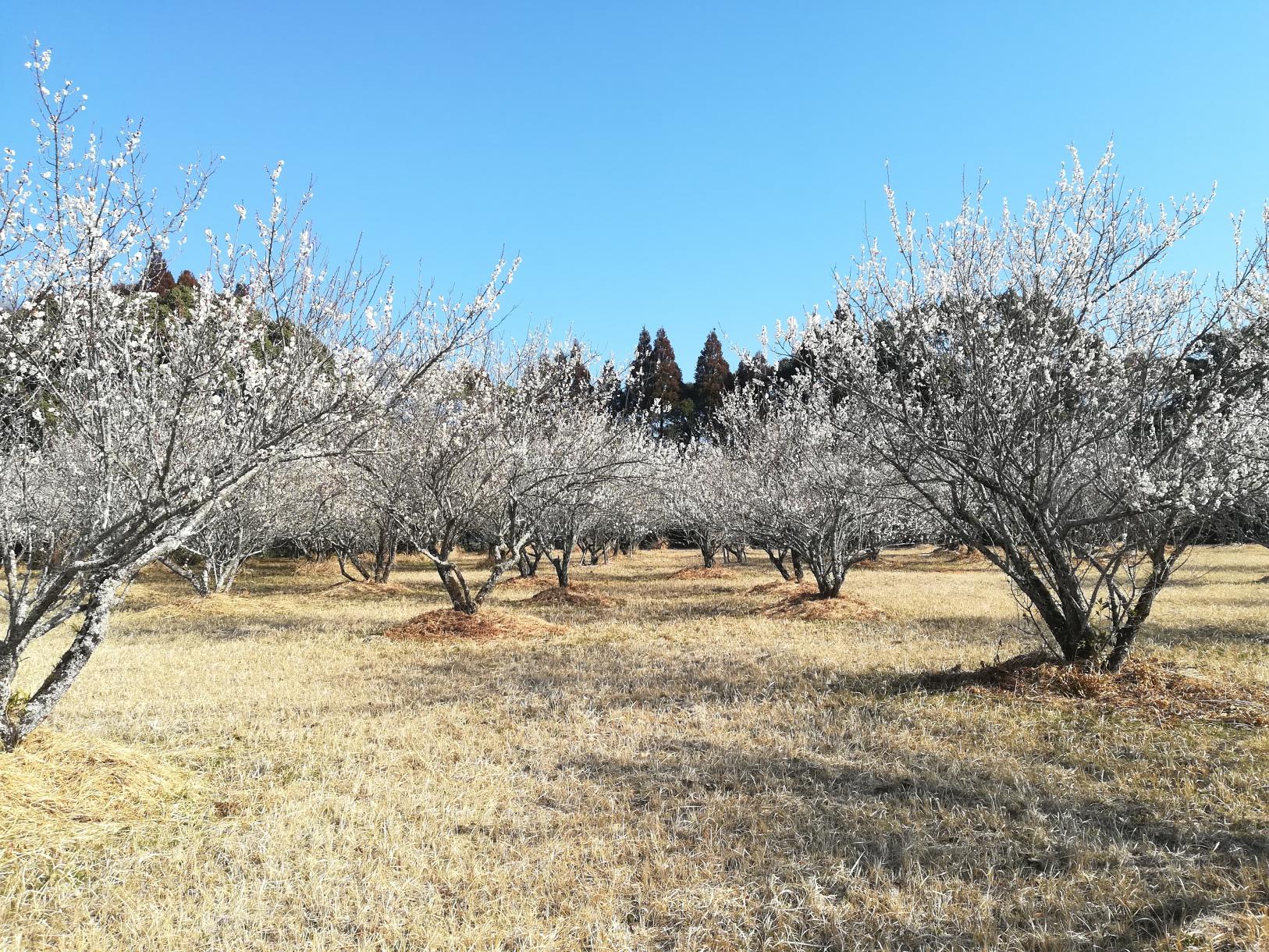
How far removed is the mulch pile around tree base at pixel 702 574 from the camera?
22688 millimetres

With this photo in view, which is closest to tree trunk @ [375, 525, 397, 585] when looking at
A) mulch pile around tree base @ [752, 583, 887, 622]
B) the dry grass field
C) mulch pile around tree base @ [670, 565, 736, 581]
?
mulch pile around tree base @ [670, 565, 736, 581]

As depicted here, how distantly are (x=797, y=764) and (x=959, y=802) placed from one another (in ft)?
3.67

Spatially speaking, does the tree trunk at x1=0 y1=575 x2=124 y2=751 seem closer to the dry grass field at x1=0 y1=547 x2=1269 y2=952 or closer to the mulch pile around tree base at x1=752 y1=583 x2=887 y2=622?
the dry grass field at x1=0 y1=547 x2=1269 y2=952

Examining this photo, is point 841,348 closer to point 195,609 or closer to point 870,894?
point 870,894

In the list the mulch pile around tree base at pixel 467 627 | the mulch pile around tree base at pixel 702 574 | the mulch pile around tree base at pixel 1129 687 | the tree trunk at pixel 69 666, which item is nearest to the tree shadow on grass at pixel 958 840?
the mulch pile around tree base at pixel 1129 687

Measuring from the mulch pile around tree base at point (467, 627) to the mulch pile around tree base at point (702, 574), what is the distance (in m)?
10.9

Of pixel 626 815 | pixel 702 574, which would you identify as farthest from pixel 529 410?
pixel 702 574

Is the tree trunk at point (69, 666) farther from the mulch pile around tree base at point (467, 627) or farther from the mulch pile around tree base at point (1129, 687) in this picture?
the mulch pile around tree base at point (1129, 687)

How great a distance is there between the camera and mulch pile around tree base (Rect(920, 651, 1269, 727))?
6.20 metres

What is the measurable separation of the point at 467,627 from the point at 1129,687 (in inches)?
343

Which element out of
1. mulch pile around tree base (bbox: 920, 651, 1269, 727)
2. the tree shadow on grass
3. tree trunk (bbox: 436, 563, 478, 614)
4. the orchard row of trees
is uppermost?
the orchard row of trees

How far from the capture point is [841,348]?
26.7 feet

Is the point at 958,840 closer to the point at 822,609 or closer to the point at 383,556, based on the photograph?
the point at 822,609

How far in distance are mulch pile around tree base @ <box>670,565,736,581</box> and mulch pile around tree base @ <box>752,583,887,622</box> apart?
7986 millimetres
